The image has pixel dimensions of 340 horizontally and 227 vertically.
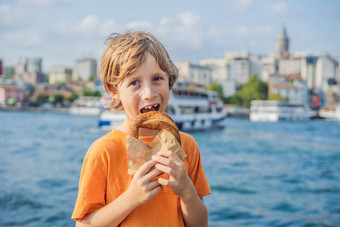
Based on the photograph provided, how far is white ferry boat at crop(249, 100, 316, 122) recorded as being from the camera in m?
52.7

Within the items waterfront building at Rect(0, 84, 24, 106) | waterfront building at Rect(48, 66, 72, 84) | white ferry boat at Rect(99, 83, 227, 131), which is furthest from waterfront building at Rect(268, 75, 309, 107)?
waterfront building at Rect(48, 66, 72, 84)

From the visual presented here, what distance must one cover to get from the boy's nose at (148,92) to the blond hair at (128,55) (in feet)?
0.24

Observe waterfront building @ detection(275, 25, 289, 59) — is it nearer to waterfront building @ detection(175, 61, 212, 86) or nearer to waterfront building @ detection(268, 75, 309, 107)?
waterfront building @ detection(175, 61, 212, 86)

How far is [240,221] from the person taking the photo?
5871 millimetres

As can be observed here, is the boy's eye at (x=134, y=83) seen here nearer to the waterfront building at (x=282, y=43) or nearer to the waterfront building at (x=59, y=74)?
the waterfront building at (x=59, y=74)

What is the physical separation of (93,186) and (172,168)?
288mm

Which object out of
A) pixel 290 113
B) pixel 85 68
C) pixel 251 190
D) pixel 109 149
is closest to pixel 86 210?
pixel 109 149

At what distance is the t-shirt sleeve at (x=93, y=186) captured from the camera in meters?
1.16

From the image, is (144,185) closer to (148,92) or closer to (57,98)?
(148,92)

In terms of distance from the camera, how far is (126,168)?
1.19m

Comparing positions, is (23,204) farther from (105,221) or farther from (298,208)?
(105,221)

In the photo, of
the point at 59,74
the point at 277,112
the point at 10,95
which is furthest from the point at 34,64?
the point at 277,112

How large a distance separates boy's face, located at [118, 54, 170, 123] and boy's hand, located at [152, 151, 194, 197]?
0.24 metres

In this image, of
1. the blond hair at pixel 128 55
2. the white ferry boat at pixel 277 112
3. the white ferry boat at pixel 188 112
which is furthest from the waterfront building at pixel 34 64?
the blond hair at pixel 128 55
